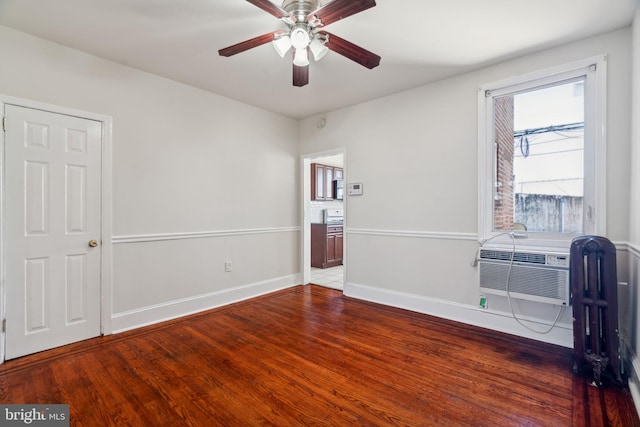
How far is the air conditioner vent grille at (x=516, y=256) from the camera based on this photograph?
264cm

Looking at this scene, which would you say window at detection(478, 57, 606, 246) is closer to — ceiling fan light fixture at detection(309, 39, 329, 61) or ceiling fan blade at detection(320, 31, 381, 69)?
ceiling fan blade at detection(320, 31, 381, 69)

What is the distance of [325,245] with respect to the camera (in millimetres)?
5988

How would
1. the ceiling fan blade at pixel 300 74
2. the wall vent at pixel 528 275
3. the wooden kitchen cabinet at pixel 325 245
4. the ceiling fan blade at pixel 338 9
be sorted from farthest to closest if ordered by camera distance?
the wooden kitchen cabinet at pixel 325 245 → the wall vent at pixel 528 275 → the ceiling fan blade at pixel 300 74 → the ceiling fan blade at pixel 338 9

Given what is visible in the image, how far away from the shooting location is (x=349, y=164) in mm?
4188

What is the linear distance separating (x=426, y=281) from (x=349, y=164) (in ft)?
5.98

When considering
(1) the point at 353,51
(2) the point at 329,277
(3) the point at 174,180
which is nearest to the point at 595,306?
(1) the point at 353,51

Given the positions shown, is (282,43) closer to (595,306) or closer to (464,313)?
(595,306)

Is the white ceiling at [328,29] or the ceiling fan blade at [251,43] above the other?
the white ceiling at [328,29]

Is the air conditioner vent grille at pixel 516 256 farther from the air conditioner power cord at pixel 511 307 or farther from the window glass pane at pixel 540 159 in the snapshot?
the window glass pane at pixel 540 159

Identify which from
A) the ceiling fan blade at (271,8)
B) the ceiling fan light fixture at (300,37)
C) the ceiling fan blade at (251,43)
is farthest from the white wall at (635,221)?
the ceiling fan blade at (251,43)

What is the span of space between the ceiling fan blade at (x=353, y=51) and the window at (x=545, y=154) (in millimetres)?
1537

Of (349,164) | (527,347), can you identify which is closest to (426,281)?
(527,347)

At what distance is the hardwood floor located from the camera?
1.76m

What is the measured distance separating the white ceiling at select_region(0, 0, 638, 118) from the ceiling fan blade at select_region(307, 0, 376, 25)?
473 millimetres
